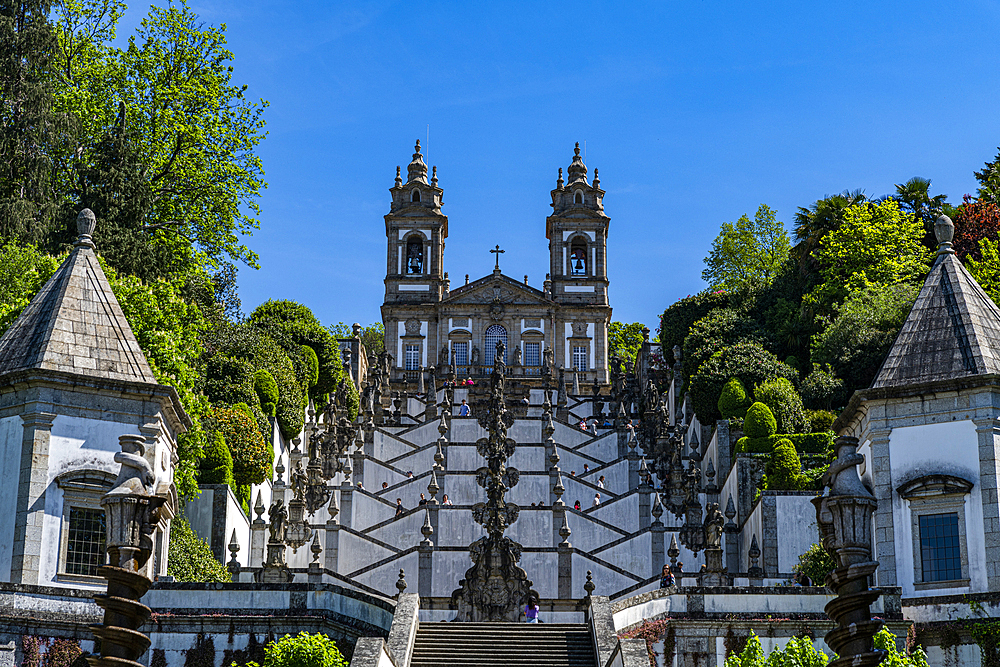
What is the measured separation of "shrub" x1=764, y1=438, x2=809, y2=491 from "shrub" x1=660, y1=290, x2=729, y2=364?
1805cm

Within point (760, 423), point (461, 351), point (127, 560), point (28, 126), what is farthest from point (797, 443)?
point (461, 351)

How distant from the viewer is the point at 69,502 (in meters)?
23.9

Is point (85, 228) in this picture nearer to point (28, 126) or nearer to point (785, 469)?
point (28, 126)

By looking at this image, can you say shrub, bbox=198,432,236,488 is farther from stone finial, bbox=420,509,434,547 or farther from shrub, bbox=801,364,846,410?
shrub, bbox=801,364,846,410

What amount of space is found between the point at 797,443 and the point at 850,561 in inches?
994

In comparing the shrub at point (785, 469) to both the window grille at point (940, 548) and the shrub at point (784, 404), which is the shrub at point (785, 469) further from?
the window grille at point (940, 548)

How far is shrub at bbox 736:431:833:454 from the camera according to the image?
36156 millimetres

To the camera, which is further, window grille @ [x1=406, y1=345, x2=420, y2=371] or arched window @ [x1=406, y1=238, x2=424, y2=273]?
arched window @ [x1=406, y1=238, x2=424, y2=273]

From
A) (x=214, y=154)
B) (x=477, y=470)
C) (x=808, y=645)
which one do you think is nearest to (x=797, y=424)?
(x=477, y=470)

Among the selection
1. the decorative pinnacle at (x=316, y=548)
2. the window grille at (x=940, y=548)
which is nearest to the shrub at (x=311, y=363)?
the decorative pinnacle at (x=316, y=548)

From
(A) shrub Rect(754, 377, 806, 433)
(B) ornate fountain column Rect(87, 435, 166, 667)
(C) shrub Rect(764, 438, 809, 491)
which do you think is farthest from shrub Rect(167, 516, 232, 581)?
(A) shrub Rect(754, 377, 806, 433)

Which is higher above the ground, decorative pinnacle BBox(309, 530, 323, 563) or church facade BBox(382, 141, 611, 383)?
church facade BBox(382, 141, 611, 383)

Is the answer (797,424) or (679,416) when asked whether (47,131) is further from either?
(679,416)

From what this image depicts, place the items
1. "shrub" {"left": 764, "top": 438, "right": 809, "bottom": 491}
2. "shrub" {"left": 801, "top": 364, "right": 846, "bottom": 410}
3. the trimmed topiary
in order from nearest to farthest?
"shrub" {"left": 764, "top": 438, "right": 809, "bottom": 491} < the trimmed topiary < "shrub" {"left": 801, "top": 364, "right": 846, "bottom": 410}
